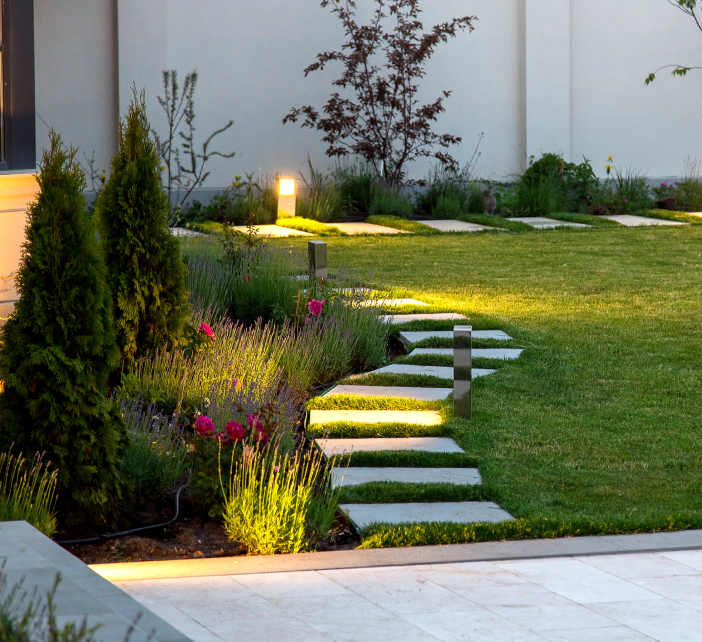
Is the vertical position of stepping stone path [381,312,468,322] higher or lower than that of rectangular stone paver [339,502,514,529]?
higher

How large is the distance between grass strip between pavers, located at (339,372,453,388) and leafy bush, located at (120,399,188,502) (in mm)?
1612

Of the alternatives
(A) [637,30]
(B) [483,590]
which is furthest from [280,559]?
(A) [637,30]

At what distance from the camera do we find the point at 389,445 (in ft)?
16.1

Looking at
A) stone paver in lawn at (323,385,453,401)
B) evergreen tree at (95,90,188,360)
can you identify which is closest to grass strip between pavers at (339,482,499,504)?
stone paver in lawn at (323,385,453,401)

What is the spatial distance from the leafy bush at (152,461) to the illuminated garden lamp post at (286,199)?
939 cm

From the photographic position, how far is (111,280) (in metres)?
5.34

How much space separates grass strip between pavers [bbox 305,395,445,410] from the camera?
5492mm

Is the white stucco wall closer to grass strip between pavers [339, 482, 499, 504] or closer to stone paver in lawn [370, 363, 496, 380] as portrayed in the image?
stone paver in lawn [370, 363, 496, 380]

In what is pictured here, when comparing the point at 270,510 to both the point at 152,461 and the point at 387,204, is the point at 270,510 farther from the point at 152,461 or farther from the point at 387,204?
the point at 387,204

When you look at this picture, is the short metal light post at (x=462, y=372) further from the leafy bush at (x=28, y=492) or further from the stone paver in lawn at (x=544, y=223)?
the stone paver in lawn at (x=544, y=223)

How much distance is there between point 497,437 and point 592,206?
36.2 ft

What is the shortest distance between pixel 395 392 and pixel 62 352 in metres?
2.44

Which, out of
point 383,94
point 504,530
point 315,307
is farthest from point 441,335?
point 383,94

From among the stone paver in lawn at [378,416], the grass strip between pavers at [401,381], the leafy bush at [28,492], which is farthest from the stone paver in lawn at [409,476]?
the grass strip between pavers at [401,381]
